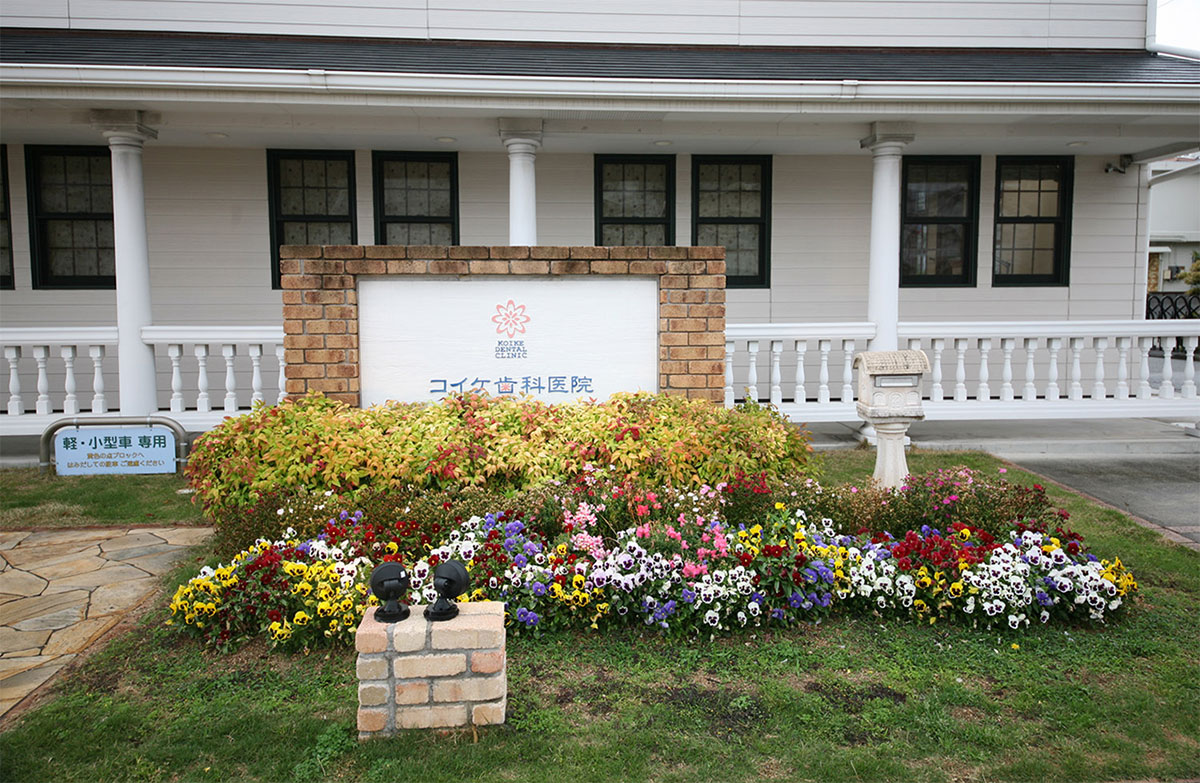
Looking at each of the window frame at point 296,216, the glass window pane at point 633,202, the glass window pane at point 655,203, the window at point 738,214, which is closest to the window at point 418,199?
the window frame at point 296,216

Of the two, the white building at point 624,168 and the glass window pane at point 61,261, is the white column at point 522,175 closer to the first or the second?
the white building at point 624,168

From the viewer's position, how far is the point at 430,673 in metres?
2.94

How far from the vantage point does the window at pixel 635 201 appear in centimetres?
991

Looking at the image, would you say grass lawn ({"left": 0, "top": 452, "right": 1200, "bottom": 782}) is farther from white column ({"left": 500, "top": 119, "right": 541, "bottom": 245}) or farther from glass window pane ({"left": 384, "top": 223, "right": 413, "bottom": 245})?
glass window pane ({"left": 384, "top": 223, "right": 413, "bottom": 245})

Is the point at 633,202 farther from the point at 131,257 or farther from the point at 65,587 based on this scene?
the point at 65,587

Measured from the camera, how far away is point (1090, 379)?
1066cm

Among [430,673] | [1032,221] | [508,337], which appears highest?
[1032,221]

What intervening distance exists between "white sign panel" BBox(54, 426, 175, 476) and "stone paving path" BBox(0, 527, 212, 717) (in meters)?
1.49

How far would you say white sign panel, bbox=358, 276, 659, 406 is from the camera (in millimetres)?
5516

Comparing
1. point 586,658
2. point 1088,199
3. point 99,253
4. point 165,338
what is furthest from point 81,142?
point 1088,199

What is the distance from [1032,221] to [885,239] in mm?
3044

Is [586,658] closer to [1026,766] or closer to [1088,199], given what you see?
[1026,766]

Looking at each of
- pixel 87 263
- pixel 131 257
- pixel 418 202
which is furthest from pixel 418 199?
pixel 87 263

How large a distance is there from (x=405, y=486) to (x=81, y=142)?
703 centimetres
